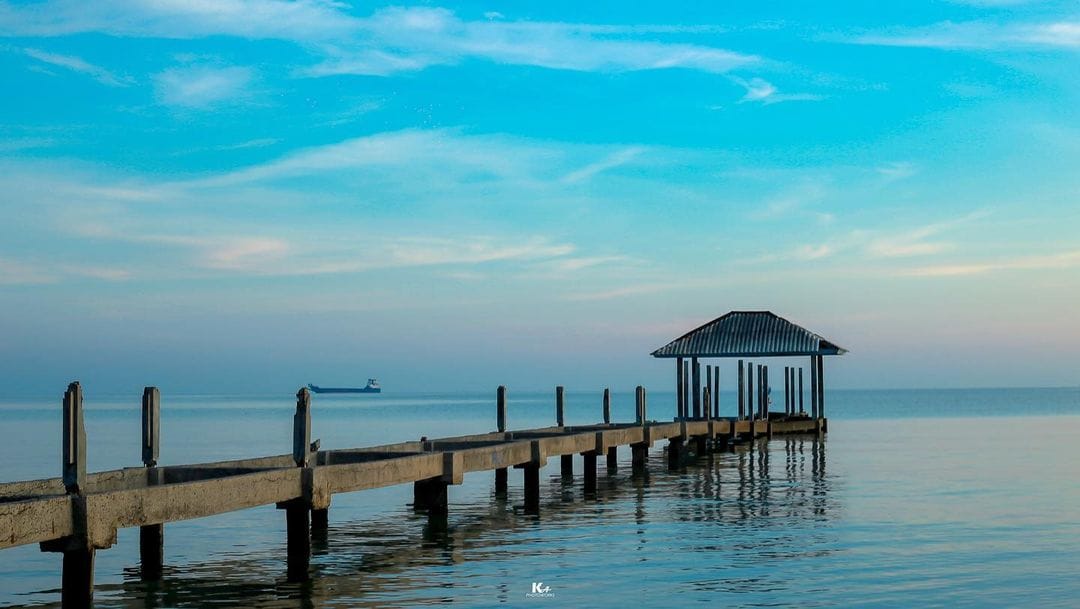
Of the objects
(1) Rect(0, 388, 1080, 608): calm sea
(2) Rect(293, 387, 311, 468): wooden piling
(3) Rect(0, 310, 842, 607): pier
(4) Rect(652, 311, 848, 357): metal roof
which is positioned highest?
(4) Rect(652, 311, 848, 357): metal roof

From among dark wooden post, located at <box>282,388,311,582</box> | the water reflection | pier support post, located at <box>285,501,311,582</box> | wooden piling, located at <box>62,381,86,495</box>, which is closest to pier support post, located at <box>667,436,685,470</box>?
the water reflection

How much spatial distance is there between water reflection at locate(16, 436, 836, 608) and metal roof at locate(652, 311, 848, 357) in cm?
1852

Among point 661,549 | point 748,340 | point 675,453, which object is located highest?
point 748,340

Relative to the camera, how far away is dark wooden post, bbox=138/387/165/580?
1572 cm

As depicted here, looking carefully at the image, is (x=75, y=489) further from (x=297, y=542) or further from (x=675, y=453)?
(x=675, y=453)

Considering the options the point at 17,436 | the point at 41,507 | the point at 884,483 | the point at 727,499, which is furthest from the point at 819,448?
the point at 17,436

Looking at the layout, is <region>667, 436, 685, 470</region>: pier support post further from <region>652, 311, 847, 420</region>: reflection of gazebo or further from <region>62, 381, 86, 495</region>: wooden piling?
<region>62, 381, 86, 495</region>: wooden piling

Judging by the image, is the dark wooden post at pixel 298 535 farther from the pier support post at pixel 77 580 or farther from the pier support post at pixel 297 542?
the pier support post at pixel 77 580

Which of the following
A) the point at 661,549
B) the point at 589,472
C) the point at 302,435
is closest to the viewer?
the point at 302,435

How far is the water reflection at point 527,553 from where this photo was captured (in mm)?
14281

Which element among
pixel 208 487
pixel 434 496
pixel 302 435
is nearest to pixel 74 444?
pixel 208 487

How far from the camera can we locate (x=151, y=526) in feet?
53.2

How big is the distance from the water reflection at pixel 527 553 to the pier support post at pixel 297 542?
22cm

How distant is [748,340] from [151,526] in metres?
31.8
